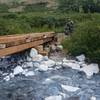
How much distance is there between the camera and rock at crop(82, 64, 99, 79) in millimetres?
7012

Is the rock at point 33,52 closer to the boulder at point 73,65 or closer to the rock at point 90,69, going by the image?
the boulder at point 73,65

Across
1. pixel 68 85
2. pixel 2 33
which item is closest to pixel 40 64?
pixel 68 85

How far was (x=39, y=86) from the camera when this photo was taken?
6.48 meters

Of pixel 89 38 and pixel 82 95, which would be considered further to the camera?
pixel 89 38

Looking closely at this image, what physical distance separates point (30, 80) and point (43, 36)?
2.86 meters

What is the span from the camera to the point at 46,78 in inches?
270

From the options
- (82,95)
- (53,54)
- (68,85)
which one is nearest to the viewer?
(82,95)

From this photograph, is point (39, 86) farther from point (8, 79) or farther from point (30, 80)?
point (8, 79)

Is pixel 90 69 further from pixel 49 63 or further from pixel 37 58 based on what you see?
pixel 37 58

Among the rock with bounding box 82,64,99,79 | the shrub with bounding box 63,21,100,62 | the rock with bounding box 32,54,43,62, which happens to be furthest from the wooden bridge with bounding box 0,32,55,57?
the rock with bounding box 82,64,99,79

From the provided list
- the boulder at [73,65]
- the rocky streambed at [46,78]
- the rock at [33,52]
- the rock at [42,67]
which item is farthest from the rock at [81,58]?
the rock at [33,52]

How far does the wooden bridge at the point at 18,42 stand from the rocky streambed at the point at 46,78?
35 centimetres

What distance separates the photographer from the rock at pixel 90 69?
701cm

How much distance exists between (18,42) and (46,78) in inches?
40.8
